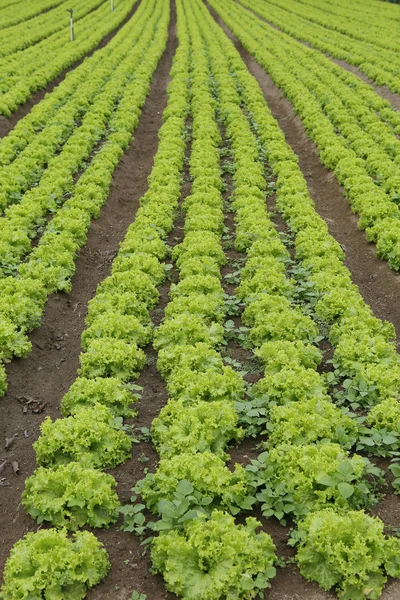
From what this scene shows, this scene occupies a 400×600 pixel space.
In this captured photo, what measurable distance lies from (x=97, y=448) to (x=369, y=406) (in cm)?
429

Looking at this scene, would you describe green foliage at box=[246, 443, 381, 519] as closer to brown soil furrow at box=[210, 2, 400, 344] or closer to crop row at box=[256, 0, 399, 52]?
brown soil furrow at box=[210, 2, 400, 344]

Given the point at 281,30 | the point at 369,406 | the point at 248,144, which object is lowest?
the point at 369,406

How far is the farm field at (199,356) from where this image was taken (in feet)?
20.9

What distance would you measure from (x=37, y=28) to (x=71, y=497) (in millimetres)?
47427

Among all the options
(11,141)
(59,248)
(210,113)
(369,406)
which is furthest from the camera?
(210,113)

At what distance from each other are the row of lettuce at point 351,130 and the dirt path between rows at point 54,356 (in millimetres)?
6901

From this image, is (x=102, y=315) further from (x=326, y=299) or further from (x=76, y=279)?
(x=326, y=299)

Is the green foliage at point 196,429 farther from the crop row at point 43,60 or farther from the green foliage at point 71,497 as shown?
the crop row at point 43,60

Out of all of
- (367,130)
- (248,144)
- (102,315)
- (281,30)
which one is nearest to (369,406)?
(102,315)

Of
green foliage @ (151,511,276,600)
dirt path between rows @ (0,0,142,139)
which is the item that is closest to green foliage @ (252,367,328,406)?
green foliage @ (151,511,276,600)

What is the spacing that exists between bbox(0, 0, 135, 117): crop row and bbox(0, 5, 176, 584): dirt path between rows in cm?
1050

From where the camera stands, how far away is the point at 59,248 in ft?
43.8

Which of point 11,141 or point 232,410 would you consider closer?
point 232,410

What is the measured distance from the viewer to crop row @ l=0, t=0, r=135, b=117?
26953 mm
